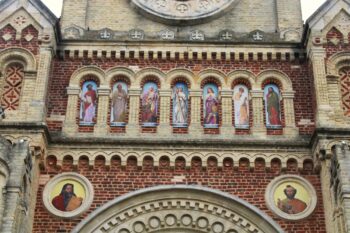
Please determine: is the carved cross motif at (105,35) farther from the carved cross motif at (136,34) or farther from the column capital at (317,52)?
the column capital at (317,52)

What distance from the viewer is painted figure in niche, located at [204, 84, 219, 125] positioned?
60.1 feet

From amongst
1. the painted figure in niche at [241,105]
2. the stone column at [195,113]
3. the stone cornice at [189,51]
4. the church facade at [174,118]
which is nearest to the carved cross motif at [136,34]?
the church facade at [174,118]

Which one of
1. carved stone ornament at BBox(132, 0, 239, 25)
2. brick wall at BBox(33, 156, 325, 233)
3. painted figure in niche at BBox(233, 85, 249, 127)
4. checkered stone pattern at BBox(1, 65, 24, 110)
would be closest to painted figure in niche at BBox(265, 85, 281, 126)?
painted figure in niche at BBox(233, 85, 249, 127)

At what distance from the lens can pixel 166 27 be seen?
2045 cm

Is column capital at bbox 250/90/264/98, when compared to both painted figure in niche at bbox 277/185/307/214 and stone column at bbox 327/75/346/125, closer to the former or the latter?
stone column at bbox 327/75/346/125

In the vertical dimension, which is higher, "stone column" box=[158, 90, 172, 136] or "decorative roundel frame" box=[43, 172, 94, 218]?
"stone column" box=[158, 90, 172, 136]

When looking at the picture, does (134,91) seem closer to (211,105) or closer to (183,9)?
(211,105)

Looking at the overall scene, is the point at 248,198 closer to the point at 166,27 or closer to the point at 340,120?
the point at 340,120

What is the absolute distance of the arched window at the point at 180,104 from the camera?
18.3 metres

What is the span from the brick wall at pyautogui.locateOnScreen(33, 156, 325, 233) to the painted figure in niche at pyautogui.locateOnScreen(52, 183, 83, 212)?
346 millimetres

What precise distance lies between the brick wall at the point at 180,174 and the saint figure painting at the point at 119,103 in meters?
1.31

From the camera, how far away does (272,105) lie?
1858cm

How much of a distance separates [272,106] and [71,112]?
548cm

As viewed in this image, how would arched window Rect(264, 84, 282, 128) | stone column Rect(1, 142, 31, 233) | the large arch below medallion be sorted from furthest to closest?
1. arched window Rect(264, 84, 282, 128)
2. the large arch below medallion
3. stone column Rect(1, 142, 31, 233)
